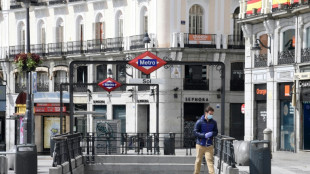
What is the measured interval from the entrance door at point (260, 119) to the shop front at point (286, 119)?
6.08 feet

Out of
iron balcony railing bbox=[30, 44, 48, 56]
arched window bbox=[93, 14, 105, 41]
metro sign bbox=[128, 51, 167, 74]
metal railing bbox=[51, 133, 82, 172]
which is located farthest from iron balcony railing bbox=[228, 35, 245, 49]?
metal railing bbox=[51, 133, 82, 172]

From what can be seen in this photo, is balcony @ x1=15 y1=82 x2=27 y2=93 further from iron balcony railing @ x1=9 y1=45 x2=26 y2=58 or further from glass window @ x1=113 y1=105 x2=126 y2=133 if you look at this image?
glass window @ x1=113 y1=105 x2=126 y2=133

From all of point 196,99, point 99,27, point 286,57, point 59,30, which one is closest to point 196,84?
point 196,99

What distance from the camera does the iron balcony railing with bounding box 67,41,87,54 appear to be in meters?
57.3

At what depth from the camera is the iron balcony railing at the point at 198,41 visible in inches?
2024

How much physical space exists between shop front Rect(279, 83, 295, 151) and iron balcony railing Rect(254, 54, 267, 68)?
2165mm

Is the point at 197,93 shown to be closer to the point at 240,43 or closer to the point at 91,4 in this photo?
the point at 240,43

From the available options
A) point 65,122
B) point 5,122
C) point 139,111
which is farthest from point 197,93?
point 5,122

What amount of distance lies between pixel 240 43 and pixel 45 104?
44.2ft

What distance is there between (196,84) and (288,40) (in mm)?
11926

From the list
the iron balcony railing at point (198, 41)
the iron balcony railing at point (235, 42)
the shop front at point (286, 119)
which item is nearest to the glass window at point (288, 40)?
the shop front at point (286, 119)

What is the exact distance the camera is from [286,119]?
40875mm

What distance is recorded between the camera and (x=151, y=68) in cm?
2791

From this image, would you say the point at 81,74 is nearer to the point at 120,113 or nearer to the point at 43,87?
the point at 43,87
